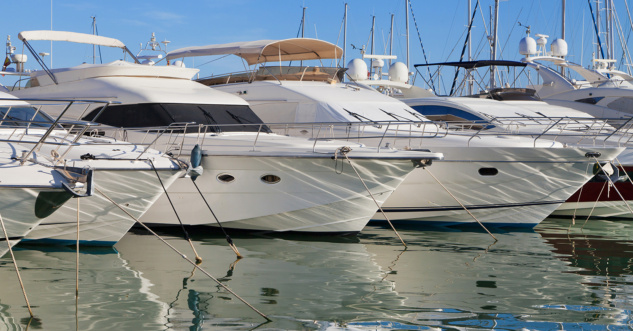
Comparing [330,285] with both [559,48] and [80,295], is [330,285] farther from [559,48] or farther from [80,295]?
[559,48]

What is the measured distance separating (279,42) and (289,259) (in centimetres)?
720

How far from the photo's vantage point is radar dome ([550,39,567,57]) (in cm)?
2420

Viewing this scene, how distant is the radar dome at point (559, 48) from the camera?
24203 mm

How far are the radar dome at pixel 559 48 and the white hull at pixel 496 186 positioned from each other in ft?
39.3

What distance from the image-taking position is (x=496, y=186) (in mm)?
12984

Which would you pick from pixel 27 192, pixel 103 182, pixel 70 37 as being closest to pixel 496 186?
pixel 103 182

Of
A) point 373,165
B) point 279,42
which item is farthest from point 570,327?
point 279,42

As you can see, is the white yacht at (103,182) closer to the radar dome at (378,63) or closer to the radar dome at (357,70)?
the radar dome at (357,70)

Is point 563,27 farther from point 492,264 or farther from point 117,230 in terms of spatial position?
point 117,230

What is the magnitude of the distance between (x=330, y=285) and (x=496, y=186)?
17.9 ft

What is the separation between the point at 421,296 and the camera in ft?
26.1

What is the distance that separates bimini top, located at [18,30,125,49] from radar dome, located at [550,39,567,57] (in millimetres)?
13886

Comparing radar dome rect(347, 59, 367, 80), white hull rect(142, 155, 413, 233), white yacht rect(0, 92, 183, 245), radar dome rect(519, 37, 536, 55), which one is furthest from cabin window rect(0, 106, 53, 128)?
radar dome rect(519, 37, 536, 55)

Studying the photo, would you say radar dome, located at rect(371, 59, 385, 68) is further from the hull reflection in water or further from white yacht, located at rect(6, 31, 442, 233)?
the hull reflection in water
